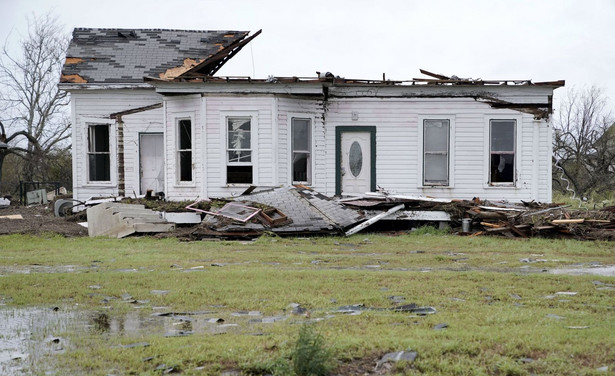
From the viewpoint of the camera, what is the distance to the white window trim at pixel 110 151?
2252cm

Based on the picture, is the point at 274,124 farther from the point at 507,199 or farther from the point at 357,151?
the point at 507,199

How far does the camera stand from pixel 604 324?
22.8 feet

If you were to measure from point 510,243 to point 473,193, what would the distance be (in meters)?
5.48

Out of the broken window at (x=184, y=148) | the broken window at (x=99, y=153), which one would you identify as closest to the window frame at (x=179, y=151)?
the broken window at (x=184, y=148)

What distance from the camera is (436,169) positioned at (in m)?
21.2

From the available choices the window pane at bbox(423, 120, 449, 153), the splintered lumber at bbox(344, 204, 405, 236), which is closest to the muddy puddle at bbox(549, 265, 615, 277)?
the splintered lumber at bbox(344, 204, 405, 236)

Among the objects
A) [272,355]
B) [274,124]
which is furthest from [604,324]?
[274,124]

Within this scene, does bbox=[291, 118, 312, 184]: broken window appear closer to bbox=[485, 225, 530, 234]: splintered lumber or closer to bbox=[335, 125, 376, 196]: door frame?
bbox=[335, 125, 376, 196]: door frame

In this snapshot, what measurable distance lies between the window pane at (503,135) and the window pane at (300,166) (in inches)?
219

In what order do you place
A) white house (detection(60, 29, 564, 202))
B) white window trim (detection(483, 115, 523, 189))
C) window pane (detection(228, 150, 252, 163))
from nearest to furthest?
white house (detection(60, 29, 564, 202))
window pane (detection(228, 150, 252, 163))
white window trim (detection(483, 115, 523, 189))

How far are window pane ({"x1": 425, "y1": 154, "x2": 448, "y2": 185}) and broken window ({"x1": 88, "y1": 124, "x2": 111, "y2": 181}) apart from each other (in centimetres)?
1009

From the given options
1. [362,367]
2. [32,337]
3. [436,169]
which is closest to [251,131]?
[436,169]

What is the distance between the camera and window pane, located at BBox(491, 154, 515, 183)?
21000 millimetres

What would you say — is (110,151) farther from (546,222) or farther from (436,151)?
(546,222)
